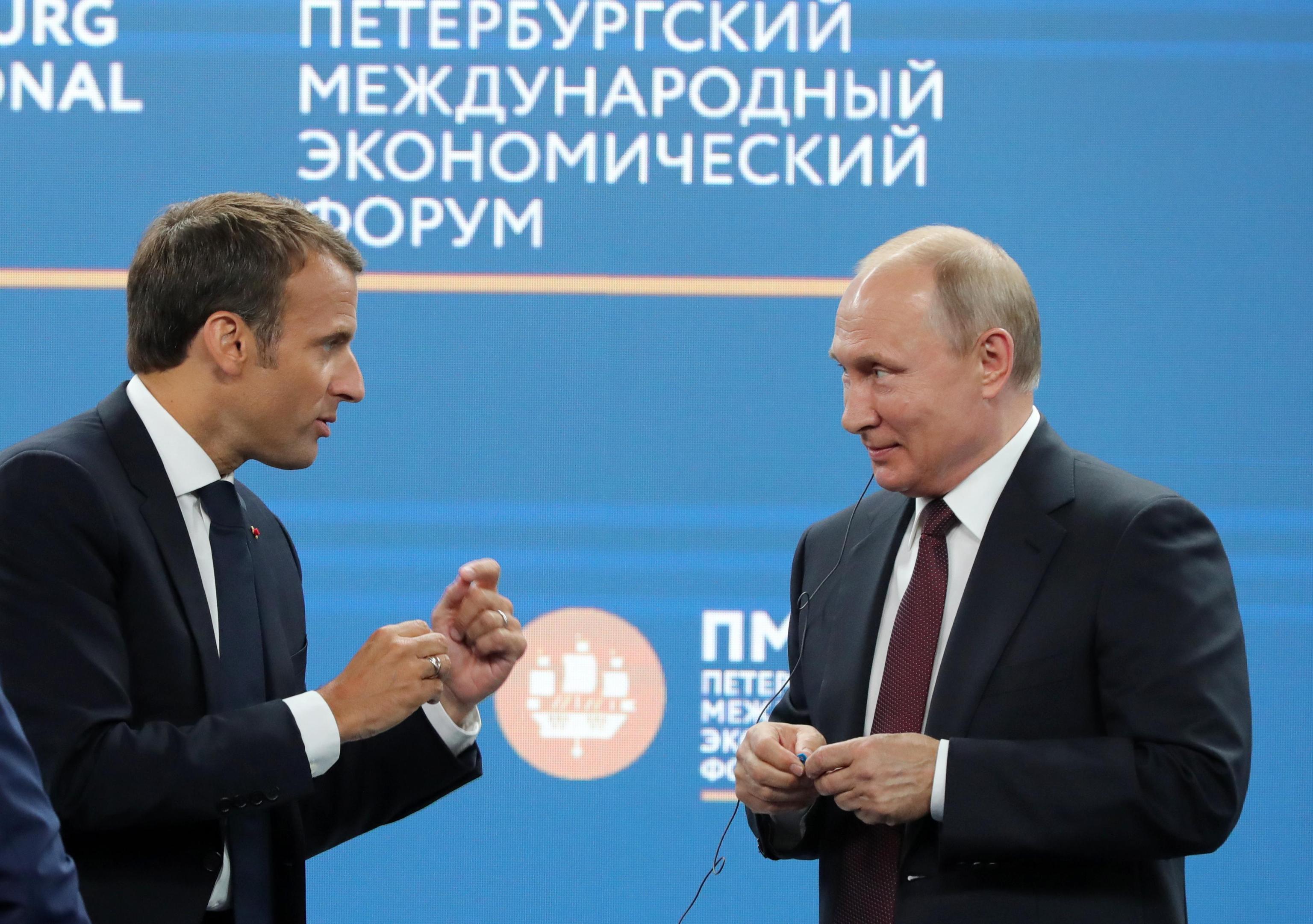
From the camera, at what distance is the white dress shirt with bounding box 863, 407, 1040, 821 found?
77.9 inches

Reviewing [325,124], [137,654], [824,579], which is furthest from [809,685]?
[325,124]

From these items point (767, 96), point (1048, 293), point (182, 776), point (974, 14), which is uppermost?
point (974, 14)

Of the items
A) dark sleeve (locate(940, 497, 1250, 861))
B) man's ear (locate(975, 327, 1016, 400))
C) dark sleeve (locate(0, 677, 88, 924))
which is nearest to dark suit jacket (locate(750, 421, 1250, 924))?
dark sleeve (locate(940, 497, 1250, 861))

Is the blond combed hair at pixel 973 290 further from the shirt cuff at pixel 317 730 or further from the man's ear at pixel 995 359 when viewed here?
the shirt cuff at pixel 317 730

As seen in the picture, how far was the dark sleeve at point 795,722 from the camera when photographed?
207cm

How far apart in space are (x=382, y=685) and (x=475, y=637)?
0.95 ft

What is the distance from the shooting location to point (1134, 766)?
5.82 ft

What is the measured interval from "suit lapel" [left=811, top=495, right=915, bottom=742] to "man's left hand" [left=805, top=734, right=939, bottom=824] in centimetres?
18

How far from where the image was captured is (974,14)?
344 cm

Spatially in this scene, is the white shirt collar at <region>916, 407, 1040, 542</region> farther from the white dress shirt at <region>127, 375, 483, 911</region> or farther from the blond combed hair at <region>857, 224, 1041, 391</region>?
the white dress shirt at <region>127, 375, 483, 911</region>

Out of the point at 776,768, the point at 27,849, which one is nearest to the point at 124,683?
the point at 27,849

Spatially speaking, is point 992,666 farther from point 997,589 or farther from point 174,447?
point 174,447

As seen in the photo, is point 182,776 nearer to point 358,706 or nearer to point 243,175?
point 358,706

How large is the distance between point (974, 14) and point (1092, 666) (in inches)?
84.7
